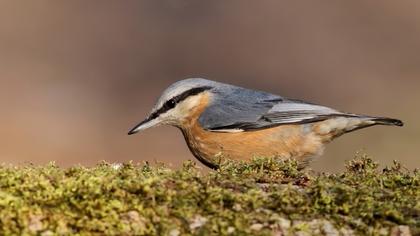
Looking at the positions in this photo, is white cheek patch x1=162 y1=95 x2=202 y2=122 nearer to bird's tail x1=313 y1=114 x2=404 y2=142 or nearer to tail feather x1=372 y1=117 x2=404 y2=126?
bird's tail x1=313 y1=114 x2=404 y2=142

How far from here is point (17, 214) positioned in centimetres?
277

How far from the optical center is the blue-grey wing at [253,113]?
642 centimetres

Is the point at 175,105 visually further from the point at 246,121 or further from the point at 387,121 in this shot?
the point at 387,121

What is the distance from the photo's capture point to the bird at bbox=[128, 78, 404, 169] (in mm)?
6301

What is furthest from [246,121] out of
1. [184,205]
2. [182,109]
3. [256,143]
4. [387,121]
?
[184,205]

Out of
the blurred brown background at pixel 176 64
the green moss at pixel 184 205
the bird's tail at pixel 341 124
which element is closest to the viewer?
the green moss at pixel 184 205

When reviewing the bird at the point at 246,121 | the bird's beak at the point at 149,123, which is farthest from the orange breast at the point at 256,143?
the bird's beak at the point at 149,123

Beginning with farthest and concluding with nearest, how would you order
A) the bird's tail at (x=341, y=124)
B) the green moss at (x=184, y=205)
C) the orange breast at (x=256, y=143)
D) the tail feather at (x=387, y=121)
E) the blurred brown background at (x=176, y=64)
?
1. the blurred brown background at (x=176, y=64)
2. the bird's tail at (x=341, y=124)
3. the tail feather at (x=387, y=121)
4. the orange breast at (x=256, y=143)
5. the green moss at (x=184, y=205)

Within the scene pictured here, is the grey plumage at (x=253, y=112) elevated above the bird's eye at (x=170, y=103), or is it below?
below

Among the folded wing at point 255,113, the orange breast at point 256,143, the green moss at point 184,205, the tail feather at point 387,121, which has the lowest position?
the green moss at point 184,205

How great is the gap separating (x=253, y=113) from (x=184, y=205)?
143 inches

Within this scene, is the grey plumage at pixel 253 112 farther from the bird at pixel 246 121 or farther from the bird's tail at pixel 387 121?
the bird's tail at pixel 387 121

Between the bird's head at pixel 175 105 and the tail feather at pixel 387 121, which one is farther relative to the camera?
the bird's head at pixel 175 105

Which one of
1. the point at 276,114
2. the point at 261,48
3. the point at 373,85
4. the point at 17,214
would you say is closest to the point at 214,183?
the point at 17,214
